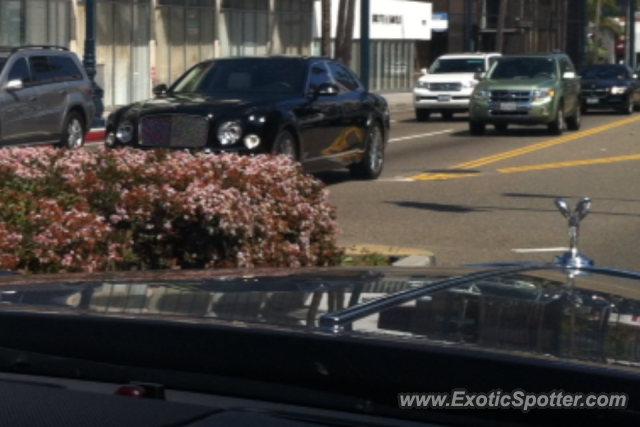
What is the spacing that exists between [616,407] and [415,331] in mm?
569

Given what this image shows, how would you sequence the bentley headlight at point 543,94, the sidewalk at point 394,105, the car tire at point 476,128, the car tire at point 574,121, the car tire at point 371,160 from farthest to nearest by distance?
the car tire at point 574,121 → the car tire at point 476,128 → the bentley headlight at point 543,94 → the sidewalk at point 394,105 → the car tire at point 371,160

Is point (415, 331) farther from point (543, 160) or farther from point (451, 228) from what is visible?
point (543, 160)

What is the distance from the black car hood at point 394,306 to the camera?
7.06ft

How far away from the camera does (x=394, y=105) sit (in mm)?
40156

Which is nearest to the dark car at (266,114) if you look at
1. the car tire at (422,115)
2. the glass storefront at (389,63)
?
the car tire at (422,115)

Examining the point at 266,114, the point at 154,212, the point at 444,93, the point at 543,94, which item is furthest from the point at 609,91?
the point at 154,212

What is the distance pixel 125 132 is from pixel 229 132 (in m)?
1.36

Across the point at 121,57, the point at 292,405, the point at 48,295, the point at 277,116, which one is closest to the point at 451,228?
the point at 277,116

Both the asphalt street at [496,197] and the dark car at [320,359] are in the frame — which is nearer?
the dark car at [320,359]

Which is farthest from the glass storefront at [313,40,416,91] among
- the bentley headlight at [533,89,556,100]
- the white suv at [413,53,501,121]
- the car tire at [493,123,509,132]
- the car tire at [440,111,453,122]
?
the bentley headlight at [533,89,556,100]

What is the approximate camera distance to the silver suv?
720 inches

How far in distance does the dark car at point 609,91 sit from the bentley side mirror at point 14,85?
69.4 feet

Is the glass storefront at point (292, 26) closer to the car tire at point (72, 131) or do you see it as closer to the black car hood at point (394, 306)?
the car tire at point (72, 131)

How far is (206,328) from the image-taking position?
6.91 feet
